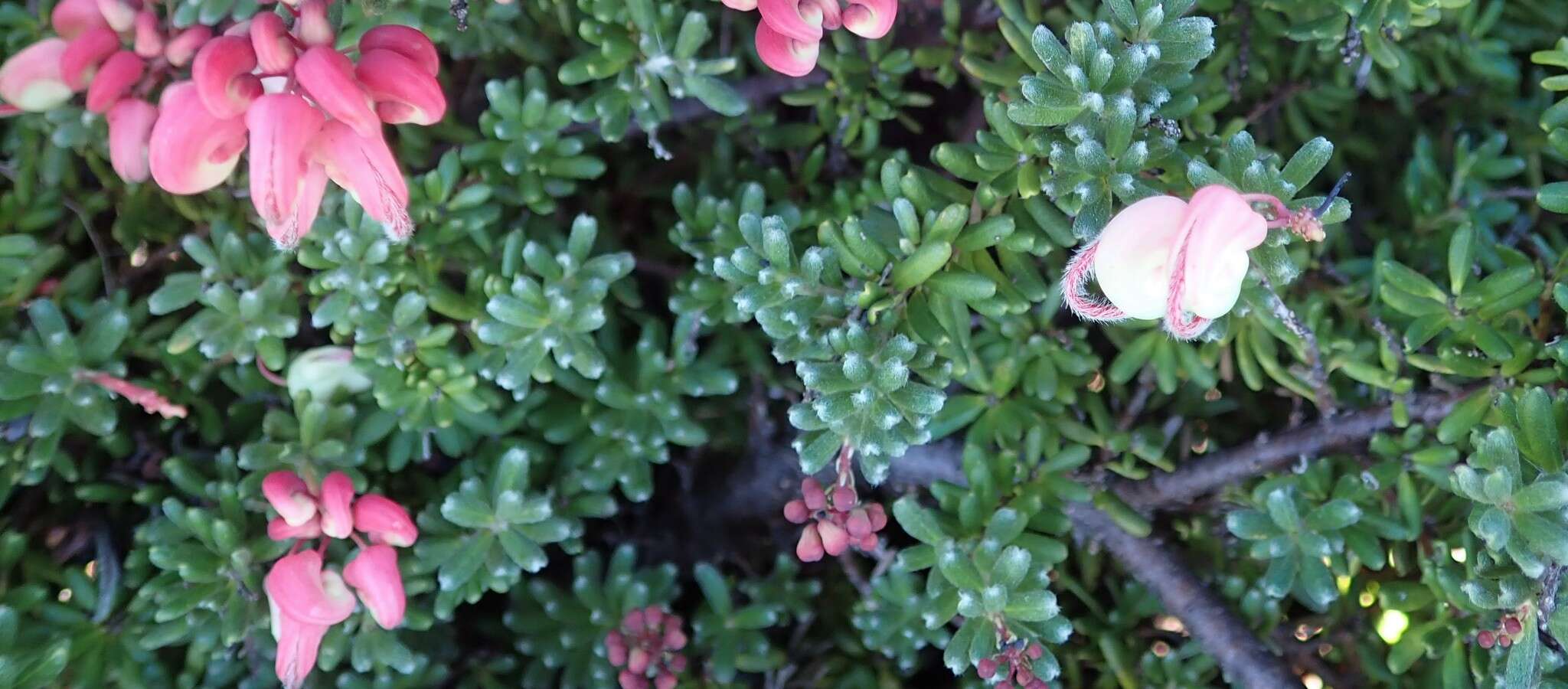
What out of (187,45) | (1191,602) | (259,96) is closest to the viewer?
(259,96)

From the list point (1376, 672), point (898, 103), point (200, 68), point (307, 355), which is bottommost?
point (1376, 672)

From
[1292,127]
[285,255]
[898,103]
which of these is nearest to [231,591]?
[285,255]

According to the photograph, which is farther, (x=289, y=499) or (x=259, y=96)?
(x=289, y=499)

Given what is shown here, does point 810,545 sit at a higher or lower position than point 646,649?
higher

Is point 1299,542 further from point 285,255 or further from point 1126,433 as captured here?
point 285,255

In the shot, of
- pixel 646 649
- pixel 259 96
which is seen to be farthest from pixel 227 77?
pixel 646 649

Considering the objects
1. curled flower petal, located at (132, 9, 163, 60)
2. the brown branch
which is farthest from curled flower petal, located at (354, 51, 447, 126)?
Result: the brown branch

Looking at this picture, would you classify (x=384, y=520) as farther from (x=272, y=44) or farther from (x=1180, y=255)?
(x=1180, y=255)
